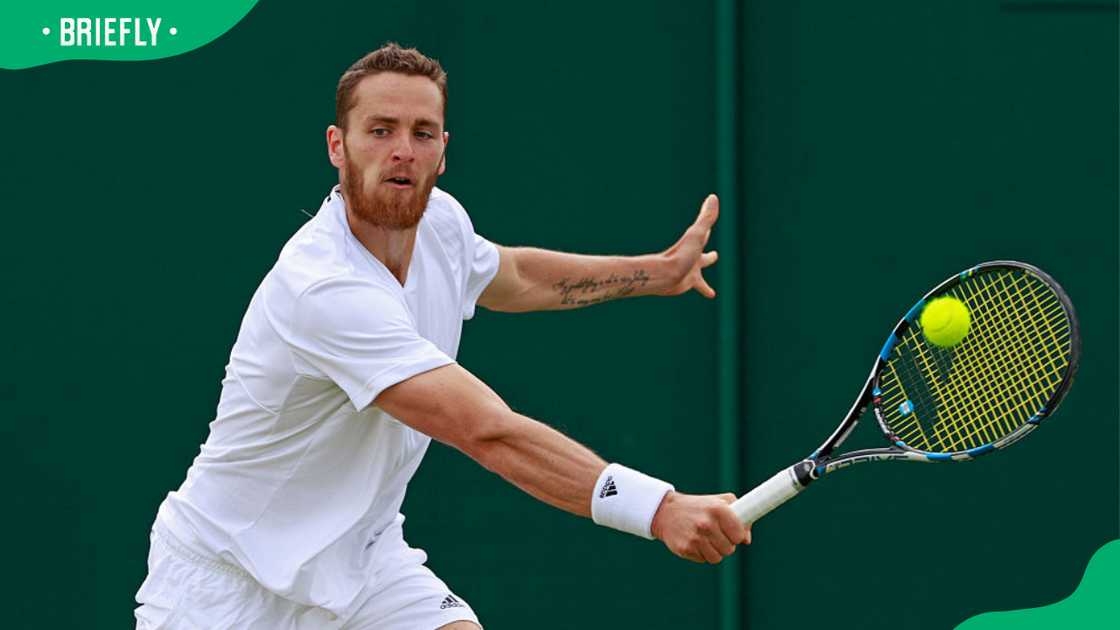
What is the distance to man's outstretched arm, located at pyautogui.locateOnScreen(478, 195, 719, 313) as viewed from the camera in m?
4.24

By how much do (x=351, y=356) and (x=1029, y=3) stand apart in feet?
7.97

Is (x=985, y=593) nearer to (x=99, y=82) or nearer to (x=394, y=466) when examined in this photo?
(x=394, y=466)

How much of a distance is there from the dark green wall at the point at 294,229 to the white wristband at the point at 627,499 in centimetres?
198

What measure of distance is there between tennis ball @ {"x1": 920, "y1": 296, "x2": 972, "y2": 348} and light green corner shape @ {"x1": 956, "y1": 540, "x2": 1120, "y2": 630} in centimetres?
123

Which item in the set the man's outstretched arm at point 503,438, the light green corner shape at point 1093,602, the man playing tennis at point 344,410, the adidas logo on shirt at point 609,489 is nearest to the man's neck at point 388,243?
the man playing tennis at point 344,410

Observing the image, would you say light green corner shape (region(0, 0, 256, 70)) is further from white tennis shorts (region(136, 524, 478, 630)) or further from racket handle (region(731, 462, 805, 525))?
racket handle (region(731, 462, 805, 525))

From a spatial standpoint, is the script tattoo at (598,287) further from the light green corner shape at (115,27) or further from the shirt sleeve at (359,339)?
the light green corner shape at (115,27)

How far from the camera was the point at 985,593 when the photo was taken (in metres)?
4.83

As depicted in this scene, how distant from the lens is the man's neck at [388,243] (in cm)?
358

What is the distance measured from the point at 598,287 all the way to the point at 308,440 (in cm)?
112

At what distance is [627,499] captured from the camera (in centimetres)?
305

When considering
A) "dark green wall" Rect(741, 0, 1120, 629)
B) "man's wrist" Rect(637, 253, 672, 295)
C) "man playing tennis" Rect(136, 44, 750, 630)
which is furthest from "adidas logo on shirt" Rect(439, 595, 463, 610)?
"dark green wall" Rect(741, 0, 1120, 629)

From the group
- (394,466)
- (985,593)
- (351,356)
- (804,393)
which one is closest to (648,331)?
(804,393)

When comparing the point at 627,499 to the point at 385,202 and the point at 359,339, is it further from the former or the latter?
the point at 385,202
